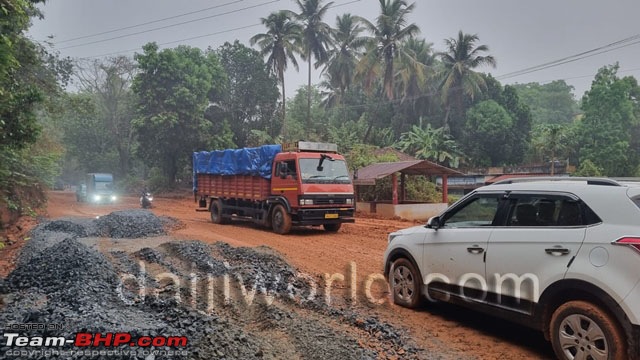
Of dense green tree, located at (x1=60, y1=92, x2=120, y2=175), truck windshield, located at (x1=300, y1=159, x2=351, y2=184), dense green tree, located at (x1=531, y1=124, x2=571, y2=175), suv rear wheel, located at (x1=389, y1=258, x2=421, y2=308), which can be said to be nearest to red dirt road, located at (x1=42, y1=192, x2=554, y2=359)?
suv rear wheel, located at (x1=389, y1=258, x2=421, y2=308)

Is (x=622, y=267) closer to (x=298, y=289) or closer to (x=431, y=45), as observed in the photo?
(x=298, y=289)

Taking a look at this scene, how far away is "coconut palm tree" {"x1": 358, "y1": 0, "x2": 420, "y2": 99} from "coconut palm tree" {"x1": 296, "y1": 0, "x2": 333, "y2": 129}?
4314mm

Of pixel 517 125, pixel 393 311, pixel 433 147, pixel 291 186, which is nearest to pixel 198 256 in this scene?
pixel 393 311

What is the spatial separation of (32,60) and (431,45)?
41.6 metres

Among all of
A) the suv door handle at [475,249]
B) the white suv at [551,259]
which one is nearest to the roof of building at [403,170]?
the white suv at [551,259]

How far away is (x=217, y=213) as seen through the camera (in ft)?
59.4

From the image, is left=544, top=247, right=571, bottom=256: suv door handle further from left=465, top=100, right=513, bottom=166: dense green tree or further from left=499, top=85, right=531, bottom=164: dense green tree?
left=499, top=85, right=531, bottom=164: dense green tree

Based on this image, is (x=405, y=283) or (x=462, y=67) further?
(x=462, y=67)

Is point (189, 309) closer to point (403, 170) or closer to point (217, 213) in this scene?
point (217, 213)

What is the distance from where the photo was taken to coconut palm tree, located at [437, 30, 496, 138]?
40688 mm

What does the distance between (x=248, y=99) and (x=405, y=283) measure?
36159 mm

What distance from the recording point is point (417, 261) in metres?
5.96

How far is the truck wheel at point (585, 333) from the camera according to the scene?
377 centimetres

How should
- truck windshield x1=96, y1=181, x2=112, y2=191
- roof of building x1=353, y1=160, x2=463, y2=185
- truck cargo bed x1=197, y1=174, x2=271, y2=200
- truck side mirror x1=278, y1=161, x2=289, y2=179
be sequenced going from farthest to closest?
truck windshield x1=96, y1=181, x2=112, y2=191, roof of building x1=353, y1=160, x2=463, y2=185, truck cargo bed x1=197, y1=174, x2=271, y2=200, truck side mirror x1=278, y1=161, x2=289, y2=179
